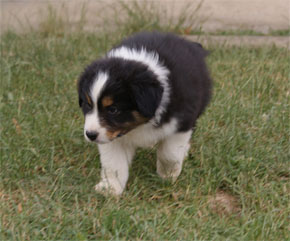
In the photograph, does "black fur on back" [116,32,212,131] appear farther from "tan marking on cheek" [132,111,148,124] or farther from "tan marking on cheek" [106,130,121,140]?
"tan marking on cheek" [106,130,121,140]

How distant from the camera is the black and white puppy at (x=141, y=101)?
340 cm

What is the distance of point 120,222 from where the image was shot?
10.5ft

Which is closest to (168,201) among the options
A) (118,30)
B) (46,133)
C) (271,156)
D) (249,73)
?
(271,156)

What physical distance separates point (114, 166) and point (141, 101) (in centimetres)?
61

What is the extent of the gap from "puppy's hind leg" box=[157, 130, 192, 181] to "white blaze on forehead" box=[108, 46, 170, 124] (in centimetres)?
29

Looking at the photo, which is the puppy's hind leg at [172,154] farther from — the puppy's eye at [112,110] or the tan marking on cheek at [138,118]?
the puppy's eye at [112,110]

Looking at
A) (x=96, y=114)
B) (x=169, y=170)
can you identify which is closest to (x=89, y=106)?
(x=96, y=114)

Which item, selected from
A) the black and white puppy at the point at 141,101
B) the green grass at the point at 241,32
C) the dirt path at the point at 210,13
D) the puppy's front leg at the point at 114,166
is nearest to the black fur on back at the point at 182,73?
the black and white puppy at the point at 141,101

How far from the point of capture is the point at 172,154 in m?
3.86

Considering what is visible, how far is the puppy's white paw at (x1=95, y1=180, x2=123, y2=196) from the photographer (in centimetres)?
361

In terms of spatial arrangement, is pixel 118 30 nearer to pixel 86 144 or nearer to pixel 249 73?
pixel 249 73

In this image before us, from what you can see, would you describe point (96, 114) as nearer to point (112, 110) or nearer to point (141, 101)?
point (112, 110)

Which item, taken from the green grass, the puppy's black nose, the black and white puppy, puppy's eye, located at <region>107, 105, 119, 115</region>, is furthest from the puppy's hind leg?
the green grass

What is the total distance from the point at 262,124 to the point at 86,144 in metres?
1.49
